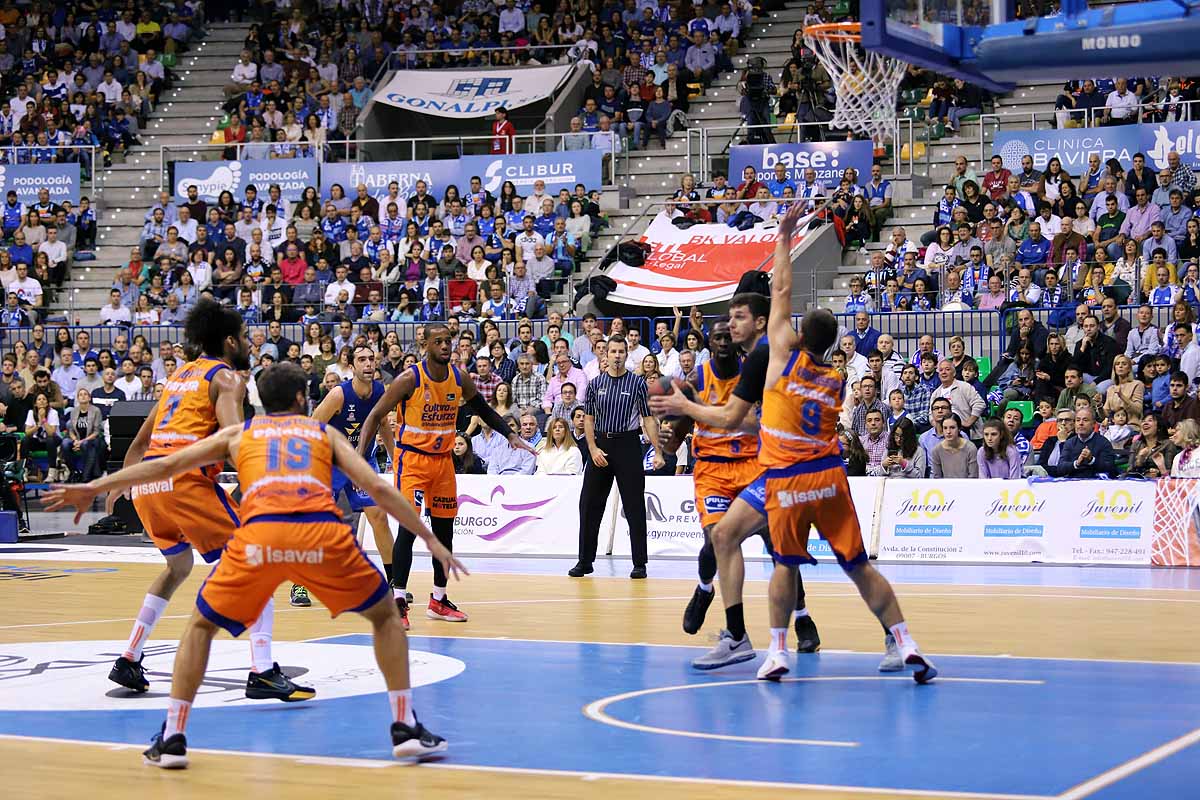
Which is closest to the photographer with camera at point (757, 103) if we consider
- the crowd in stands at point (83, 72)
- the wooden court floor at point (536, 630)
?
the crowd in stands at point (83, 72)

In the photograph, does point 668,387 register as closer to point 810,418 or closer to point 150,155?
point 810,418

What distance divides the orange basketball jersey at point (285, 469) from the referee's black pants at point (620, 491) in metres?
8.59

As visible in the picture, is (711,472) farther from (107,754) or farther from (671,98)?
(671,98)

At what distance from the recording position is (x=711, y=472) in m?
10.5

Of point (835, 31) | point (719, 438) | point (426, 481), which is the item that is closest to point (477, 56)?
point (835, 31)

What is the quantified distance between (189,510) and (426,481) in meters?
3.33

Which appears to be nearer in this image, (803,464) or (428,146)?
(803,464)

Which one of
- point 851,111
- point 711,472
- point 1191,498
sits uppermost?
point 851,111

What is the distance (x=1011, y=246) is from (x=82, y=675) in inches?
640

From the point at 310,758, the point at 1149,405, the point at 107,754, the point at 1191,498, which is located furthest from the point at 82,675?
the point at 1149,405

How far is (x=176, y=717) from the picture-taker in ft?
22.7

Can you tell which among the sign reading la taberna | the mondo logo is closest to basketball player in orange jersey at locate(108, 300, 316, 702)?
the mondo logo

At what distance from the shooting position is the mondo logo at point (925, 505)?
17391mm

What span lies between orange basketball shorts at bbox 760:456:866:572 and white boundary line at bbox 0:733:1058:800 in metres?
2.59
